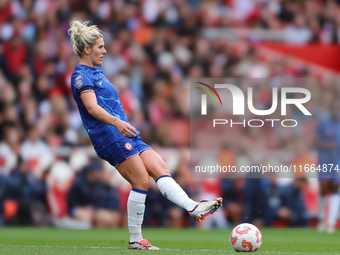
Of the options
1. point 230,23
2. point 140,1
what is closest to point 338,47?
point 230,23

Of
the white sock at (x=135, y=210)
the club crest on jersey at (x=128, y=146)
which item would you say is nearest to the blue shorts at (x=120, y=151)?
the club crest on jersey at (x=128, y=146)

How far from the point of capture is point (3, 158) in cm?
1059

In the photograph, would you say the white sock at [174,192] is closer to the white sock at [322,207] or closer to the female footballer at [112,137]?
the female footballer at [112,137]

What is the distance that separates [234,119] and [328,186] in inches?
87.5

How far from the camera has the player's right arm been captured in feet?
16.4

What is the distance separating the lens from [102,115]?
16.6ft

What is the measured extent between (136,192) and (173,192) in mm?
358

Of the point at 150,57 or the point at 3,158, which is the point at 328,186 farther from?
the point at 3,158

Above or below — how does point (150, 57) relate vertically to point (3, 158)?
above

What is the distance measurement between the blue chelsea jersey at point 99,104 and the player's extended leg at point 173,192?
1.28 feet

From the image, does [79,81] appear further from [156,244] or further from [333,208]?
[333,208]

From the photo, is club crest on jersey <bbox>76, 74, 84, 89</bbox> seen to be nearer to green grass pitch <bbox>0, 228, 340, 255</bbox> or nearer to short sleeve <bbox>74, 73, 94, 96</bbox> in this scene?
short sleeve <bbox>74, 73, 94, 96</bbox>

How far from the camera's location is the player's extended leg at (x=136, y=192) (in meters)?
5.30

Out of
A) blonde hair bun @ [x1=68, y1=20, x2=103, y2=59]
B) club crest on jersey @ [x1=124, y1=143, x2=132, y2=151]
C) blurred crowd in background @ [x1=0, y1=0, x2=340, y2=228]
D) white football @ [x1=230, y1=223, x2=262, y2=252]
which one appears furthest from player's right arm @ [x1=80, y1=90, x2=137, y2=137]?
blurred crowd in background @ [x1=0, y1=0, x2=340, y2=228]
